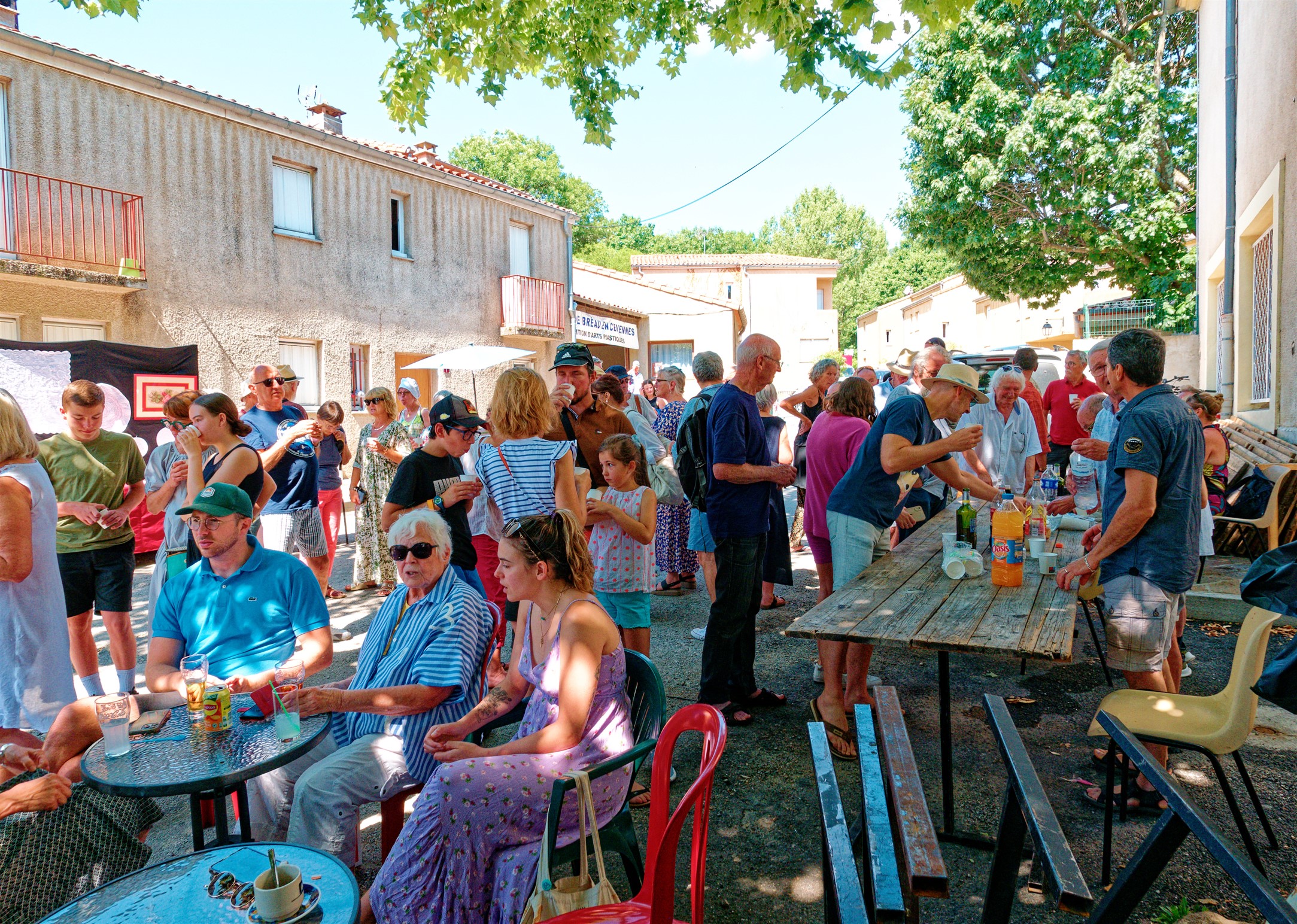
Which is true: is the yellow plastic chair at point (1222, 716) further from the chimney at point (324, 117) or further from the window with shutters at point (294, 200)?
the chimney at point (324, 117)

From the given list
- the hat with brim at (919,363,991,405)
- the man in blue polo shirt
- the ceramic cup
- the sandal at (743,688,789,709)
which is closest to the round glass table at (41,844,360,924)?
the ceramic cup

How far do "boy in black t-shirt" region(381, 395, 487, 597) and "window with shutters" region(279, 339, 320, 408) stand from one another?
11257 millimetres

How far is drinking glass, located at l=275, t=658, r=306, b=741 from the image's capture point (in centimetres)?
244

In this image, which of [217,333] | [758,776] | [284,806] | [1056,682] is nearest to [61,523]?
[284,806]

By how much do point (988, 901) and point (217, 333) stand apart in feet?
44.9

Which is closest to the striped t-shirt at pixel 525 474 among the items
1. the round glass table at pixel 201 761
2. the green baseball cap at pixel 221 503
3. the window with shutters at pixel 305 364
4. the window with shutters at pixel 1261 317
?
the green baseball cap at pixel 221 503

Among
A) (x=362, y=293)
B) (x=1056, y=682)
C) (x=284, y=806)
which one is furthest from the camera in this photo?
(x=362, y=293)

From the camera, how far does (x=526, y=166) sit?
4353 centimetres

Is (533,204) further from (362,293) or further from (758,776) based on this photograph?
(758,776)

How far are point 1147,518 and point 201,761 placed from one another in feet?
11.1

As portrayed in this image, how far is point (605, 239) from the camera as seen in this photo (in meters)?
52.1

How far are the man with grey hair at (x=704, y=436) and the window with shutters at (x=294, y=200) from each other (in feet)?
34.4

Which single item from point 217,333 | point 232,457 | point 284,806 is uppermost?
point 217,333

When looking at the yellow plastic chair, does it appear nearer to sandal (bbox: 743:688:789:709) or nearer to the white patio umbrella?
sandal (bbox: 743:688:789:709)
